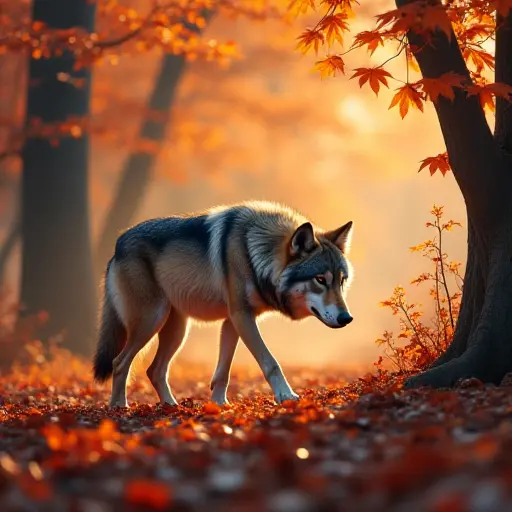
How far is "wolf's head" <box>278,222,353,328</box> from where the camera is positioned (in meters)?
7.18

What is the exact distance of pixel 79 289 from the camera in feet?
50.4

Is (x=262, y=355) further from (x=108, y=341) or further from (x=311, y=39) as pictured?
(x=311, y=39)

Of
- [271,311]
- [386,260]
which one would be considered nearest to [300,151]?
[386,260]

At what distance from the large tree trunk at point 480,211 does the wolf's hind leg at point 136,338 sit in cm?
267

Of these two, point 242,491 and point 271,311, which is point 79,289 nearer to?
point 271,311

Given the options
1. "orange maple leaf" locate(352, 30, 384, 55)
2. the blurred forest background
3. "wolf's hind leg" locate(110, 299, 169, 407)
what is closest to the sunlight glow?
the blurred forest background

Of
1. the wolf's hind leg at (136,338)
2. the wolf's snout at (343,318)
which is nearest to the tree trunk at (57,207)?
the wolf's hind leg at (136,338)

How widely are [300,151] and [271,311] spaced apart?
88.2 ft

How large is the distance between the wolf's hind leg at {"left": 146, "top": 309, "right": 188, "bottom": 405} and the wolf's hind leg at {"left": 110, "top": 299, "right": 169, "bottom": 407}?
330 mm

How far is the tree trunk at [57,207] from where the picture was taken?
15.1 m

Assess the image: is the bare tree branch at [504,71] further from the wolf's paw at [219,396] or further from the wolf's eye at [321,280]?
the wolf's paw at [219,396]

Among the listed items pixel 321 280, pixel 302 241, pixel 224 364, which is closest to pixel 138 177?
pixel 224 364

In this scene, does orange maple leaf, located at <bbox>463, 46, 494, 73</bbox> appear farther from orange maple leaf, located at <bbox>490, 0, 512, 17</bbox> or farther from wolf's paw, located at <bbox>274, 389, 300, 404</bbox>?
wolf's paw, located at <bbox>274, 389, 300, 404</bbox>

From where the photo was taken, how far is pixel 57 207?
15430 millimetres
